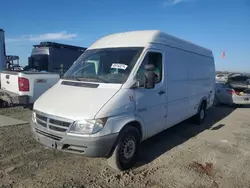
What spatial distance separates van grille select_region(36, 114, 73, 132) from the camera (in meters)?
3.79

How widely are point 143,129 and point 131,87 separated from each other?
94 cm

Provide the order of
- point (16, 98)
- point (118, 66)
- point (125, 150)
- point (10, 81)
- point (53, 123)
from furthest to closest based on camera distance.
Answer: point (10, 81) < point (16, 98) < point (118, 66) < point (125, 150) < point (53, 123)

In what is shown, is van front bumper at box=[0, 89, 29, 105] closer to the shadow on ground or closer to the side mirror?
the shadow on ground

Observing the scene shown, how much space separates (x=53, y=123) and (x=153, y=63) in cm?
240

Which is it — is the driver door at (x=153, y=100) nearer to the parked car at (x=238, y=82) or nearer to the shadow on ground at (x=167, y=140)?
the shadow on ground at (x=167, y=140)

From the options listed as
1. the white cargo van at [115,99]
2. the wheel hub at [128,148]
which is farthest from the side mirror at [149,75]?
the wheel hub at [128,148]

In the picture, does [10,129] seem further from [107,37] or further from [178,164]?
[178,164]

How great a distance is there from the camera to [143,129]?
4656 millimetres

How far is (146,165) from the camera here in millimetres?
4641

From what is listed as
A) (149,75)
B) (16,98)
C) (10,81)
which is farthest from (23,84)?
(149,75)

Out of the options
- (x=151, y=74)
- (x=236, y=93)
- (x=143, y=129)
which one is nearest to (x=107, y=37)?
(x=151, y=74)

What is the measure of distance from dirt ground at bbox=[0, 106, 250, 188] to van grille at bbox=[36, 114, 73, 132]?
0.85 m

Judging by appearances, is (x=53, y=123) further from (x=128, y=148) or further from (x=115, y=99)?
(x=128, y=148)

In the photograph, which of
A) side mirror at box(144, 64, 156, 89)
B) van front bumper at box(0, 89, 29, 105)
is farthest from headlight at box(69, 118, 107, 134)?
van front bumper at box(0, 89, 29, 105)
